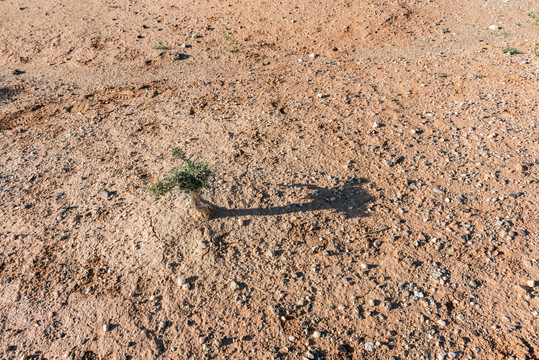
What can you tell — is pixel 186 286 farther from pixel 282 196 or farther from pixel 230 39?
pixel 230 39

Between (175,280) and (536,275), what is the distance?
3.79 metres

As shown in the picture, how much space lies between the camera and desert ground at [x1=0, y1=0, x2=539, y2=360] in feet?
10.4

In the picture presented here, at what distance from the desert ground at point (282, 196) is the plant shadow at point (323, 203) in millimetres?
28

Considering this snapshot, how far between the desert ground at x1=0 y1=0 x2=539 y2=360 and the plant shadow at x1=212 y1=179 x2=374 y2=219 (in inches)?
1.1

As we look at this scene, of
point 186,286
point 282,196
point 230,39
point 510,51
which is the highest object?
point 510,51

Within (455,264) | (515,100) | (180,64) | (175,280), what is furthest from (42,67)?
(515,100)

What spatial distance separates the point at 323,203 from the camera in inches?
166

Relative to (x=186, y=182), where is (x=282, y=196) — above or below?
below

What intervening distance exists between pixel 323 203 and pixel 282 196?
0.53m

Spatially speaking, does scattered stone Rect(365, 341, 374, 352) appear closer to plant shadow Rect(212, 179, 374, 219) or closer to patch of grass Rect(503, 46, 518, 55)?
plant shadow Rect(212, 179, 374, 219)

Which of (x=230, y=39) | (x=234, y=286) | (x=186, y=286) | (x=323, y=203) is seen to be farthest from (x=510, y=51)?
(x=186, y=286)

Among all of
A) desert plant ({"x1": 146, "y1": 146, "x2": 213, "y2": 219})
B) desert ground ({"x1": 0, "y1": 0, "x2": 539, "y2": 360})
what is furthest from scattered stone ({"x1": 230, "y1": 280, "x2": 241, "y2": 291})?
desert plant ({"x1": 146, "y1": 146, "x2": 213, "y2": 219})

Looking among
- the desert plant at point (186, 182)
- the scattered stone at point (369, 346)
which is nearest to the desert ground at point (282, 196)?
the scattered stone at point (369, 346)

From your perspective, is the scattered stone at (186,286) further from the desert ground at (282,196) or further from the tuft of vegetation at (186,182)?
the tuft of vegetation at (186,182)
